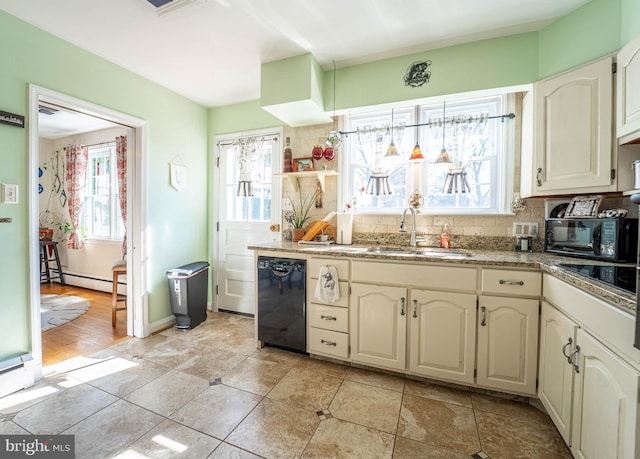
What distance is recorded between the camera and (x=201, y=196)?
3393mm

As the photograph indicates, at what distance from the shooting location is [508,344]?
68.7 inches

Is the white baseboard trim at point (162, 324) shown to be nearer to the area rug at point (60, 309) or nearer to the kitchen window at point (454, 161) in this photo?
the area rug at point (60, 309)

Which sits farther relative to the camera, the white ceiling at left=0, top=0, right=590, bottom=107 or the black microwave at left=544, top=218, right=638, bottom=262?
the white ceiling at left=0, top=0, right=590, bottom=107

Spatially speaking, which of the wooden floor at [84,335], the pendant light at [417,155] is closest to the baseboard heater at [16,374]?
the wooden floor at [84,335]

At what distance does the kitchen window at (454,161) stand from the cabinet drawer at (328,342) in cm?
123

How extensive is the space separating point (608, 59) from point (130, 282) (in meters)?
4.12

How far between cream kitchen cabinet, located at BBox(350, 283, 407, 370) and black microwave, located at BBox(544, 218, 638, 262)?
115cm

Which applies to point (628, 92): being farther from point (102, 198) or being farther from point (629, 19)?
point (102, 198)

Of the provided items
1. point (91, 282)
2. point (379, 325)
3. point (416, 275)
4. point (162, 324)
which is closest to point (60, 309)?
point (91, 282)

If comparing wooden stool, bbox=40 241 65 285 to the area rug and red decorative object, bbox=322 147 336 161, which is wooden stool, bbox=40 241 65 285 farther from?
red decorative object, bbox=322 147 336 161

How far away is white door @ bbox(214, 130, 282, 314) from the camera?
3160mm

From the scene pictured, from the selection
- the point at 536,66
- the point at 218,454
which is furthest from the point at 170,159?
the point at 536,66

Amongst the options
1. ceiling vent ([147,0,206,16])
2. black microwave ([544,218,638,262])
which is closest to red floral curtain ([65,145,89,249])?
ceiling vent ([147,0,206,16])

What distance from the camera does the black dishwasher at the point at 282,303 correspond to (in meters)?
2.29
